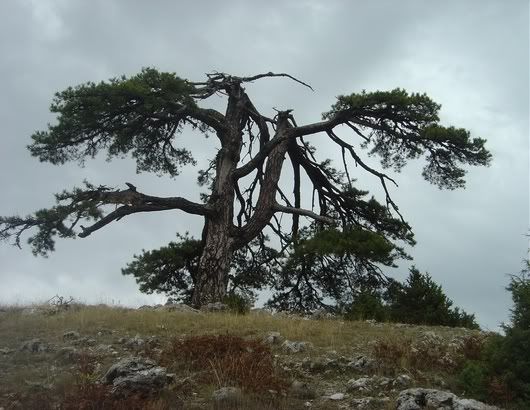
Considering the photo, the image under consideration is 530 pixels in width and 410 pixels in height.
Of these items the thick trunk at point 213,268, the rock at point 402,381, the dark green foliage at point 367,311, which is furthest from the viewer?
the thick trunk at point 213,268

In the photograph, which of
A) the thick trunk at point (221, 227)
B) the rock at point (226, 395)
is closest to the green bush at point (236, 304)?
the thick trunk at point (221, 227)

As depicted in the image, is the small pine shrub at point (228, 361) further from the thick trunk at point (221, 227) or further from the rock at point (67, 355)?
the thick trunk at point (221, 227)

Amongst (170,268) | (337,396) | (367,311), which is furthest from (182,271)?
(337,396)

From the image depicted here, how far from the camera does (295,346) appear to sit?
9.71 meters

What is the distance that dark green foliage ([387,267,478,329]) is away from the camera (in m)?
14.7

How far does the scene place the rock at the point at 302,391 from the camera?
7.50m

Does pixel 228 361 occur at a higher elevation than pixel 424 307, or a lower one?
lower

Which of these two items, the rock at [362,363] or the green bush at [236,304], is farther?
the green bush at [236,304]

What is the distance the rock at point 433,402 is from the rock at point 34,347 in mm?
5697

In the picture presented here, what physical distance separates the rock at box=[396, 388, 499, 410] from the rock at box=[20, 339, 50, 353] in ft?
18.7

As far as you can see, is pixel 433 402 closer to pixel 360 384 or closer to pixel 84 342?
pixel 360 384

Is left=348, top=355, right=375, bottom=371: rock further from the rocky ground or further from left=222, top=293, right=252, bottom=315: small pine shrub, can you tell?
left=222, top=293, right=252, bottom=315: small pine shrub

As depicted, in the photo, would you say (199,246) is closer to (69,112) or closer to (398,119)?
(69,112)

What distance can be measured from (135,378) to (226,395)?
1.10 meters
